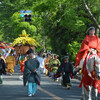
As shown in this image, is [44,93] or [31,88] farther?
[44,93]

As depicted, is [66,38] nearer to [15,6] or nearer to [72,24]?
[72,24]

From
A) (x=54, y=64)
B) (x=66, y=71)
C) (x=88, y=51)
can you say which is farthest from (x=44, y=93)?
(x=54, y=64)

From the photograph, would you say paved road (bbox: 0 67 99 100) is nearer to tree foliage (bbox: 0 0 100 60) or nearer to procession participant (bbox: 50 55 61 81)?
procession participant (bbox: 50 55 61 81)

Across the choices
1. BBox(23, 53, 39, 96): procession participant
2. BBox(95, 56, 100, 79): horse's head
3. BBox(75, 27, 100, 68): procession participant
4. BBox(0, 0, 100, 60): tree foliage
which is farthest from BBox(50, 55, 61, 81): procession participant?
BBox(95, 56, 100, 79): horse's head

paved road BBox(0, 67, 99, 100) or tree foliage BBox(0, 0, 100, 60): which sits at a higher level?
tree foliage BBox(0, 0, 100, 60)

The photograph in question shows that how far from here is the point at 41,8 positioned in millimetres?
23828

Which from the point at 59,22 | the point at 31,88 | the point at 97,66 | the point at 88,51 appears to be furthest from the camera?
the point at 59,22

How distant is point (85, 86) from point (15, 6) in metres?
50.8

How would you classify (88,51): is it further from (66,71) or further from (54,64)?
(54,64)

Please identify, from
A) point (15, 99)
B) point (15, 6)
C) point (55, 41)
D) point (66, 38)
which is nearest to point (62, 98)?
point (15, 99)

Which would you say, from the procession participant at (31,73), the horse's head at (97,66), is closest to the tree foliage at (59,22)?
the procession participant at (31,73)

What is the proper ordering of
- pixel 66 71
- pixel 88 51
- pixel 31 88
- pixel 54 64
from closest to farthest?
1. pixel 88 51
2. pixel 31 88
3. pixel 66 71
4. pixel 54 64

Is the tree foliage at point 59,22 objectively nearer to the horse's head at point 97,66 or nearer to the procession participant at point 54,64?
the procession participant at point 54,64

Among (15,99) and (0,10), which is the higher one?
(0,10)
